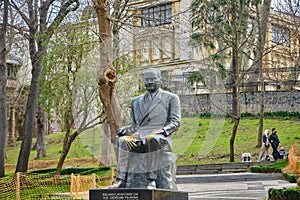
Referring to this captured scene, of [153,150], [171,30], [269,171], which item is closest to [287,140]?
[269,171]

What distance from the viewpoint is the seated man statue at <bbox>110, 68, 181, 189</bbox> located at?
30.8 feet

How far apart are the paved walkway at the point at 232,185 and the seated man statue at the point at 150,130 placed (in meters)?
4.13

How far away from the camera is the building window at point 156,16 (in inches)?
752

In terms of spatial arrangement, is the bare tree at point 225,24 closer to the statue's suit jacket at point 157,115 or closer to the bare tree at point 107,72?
the bare tree at point 107,72

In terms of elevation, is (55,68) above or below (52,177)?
above

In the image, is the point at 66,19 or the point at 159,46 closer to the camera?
the point at 159,46

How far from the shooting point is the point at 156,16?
73.4ft

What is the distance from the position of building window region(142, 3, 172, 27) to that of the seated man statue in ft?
29.1

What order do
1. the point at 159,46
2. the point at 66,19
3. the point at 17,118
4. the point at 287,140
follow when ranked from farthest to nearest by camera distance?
the point at 17,118, the point at 287,140, the point at 66,19, the point at 159,46

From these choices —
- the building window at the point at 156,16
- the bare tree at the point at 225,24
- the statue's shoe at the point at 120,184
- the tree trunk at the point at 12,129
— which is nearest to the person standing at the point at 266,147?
the bare tree at the point at 225,24

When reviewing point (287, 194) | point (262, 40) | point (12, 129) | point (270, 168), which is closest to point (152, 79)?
point (287, 194)

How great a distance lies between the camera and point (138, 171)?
30.9 feet

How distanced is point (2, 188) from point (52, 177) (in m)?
2.78

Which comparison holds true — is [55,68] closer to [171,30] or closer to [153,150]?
[171,30]
